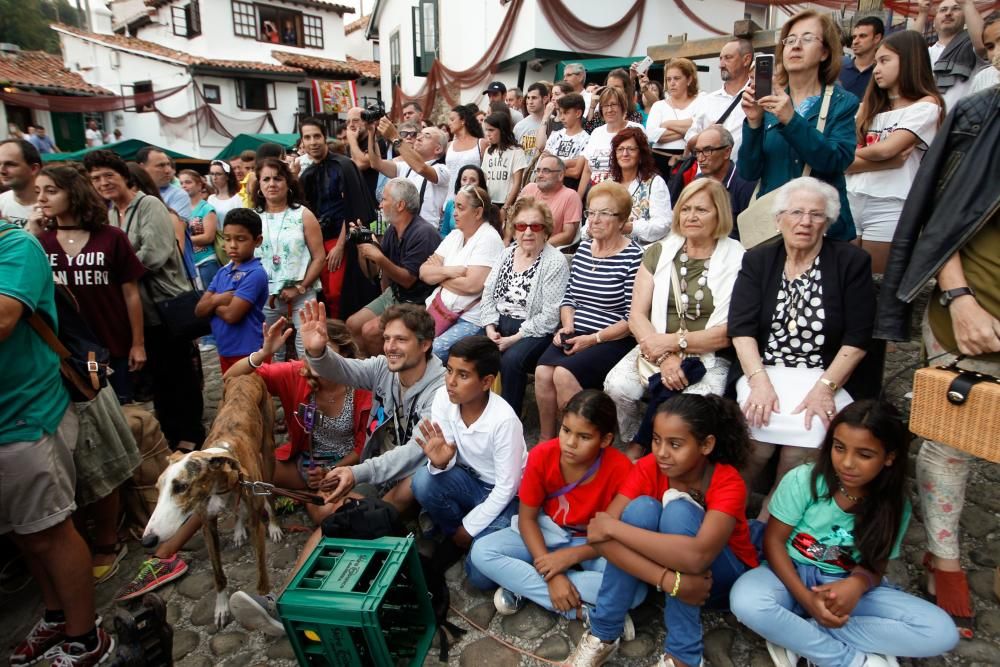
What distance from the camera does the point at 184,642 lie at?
272 centimetres

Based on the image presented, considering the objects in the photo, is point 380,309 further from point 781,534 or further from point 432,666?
point 781,534

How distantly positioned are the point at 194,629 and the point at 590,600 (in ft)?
6.18

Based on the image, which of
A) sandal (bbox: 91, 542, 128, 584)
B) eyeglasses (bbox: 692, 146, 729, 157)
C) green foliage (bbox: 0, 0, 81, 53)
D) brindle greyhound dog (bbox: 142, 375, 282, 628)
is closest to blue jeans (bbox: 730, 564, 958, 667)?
brindle greyhound dog (bbox: 142, 375, 282, 628)

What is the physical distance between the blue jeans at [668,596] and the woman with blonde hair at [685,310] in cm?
97

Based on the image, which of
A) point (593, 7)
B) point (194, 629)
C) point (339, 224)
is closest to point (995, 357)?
point (194, 629)

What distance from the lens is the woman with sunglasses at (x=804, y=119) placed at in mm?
3055

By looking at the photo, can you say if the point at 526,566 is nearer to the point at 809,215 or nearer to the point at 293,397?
the point at 293,397

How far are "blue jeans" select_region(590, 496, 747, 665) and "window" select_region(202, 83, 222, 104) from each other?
2830cm

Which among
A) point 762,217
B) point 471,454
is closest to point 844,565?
point 471,454

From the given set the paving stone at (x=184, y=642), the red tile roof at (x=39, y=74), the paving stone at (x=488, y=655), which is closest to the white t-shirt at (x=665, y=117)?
the paving stone at (x=488, y=655)

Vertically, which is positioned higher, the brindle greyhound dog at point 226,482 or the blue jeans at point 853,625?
the brindle greyhound dog at point 226,482

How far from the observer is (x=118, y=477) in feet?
10.1

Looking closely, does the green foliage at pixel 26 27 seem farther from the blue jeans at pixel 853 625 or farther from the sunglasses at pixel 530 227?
the blue jeans at pixel 853 625

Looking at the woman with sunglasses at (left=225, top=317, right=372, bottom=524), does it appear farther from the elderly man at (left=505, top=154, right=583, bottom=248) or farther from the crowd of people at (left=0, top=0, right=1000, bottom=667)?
the elderly man at (left=505, top=154, right=583, bottom=248)
